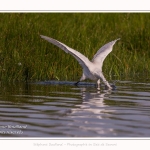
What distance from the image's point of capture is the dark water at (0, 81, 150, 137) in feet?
25.1

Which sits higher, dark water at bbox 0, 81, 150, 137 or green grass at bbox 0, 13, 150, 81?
green grass at bbox 0, 13, 150, 81

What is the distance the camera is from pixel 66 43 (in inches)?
581

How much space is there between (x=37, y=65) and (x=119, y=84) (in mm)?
1934

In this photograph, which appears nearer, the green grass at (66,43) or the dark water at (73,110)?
the dark water at (73,110)

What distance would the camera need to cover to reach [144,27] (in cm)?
1730

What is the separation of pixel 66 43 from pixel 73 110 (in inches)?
223

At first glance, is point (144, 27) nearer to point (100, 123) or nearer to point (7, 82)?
point (7, 82)

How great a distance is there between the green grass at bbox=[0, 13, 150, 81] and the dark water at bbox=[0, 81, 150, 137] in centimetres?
72

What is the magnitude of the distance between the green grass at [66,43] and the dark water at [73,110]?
2.36ft

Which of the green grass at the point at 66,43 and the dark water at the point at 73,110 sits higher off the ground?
the green grass at the point at 66,43

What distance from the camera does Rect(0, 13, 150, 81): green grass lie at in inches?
529

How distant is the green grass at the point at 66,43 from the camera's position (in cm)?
1343

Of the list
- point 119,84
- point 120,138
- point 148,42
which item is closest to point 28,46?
point 119,84

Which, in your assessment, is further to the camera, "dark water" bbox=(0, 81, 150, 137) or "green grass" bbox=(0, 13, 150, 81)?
"green grass" bbox=(0, 13, 150, 81)
